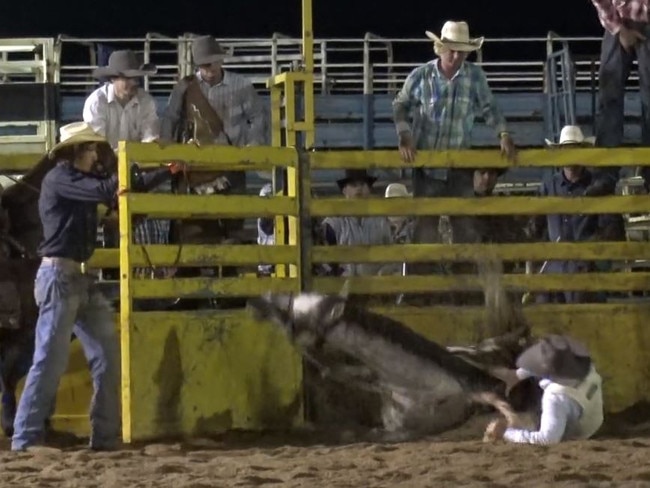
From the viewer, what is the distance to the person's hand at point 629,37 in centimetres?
910

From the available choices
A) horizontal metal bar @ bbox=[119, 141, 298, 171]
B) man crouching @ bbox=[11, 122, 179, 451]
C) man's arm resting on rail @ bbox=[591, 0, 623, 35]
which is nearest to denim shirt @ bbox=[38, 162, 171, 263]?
man crouching @ bbox=[11, 122, 179, 451]

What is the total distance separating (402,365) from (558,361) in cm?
86

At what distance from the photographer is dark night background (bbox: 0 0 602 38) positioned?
84.6 ft

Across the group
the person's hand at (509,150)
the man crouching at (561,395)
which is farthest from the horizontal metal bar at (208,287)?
the man crouching at (561,395)

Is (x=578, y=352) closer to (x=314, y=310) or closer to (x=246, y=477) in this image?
(x=314, y=310)

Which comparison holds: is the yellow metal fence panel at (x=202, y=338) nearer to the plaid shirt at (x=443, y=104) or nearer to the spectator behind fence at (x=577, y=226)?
the plaid shirt at (x=443, y=104)

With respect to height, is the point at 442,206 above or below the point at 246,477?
above

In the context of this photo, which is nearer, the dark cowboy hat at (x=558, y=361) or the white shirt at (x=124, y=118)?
the dark cowboy hat at (x=558, y=361)

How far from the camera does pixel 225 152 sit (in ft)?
26.5

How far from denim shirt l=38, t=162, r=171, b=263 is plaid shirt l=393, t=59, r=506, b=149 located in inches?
84.2

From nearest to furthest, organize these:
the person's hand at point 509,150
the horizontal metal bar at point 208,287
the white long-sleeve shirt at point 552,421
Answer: the white long-sleeve shirt at point 552,421 → the horizontal metal bar at point 208,287 → the person's hand at point 509,150

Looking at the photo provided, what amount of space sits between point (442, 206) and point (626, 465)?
2.53m

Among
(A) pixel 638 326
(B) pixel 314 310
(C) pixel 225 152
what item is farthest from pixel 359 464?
(A) pixel 638 326

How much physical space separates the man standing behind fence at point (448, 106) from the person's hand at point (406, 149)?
0.89 feet
